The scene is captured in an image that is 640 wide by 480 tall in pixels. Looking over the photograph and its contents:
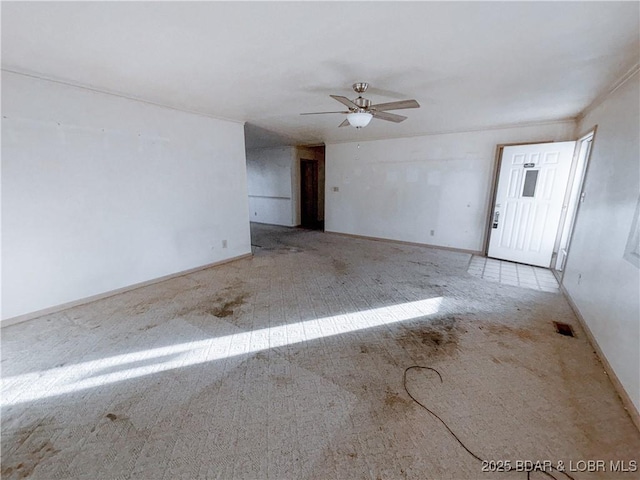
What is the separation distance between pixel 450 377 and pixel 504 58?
2.37 metres

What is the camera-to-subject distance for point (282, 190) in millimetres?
7613

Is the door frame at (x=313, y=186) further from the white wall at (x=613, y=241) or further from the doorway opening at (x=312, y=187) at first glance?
the white wall at (x=613, y=241)

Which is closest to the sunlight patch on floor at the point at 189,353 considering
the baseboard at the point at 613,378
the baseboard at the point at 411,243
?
the baseboard at the point at 613,378

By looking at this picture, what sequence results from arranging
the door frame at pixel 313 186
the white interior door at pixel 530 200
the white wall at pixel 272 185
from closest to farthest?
the white interior door at pixel 530 200
the white wall at pixel 272 185
the door frame at pixel 313 186

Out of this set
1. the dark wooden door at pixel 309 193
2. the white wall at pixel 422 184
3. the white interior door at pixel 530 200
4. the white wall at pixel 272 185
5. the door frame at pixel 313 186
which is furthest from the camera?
the dark wooden door at pixel 309 193

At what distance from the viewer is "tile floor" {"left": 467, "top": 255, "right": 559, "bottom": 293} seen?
11.8 feet

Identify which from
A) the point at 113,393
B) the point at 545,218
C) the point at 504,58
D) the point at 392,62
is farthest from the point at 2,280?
the point at 545,218

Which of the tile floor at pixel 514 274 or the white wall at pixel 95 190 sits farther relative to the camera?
the tile floor at pixel 514 274

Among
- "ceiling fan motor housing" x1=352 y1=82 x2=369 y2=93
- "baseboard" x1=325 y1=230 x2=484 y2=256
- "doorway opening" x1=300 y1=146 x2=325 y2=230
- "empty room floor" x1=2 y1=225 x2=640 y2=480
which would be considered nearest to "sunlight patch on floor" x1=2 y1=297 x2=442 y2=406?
"empty room floor" x1=2 y1=225 x2=640 y2=480

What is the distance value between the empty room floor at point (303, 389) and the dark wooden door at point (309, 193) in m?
5.09

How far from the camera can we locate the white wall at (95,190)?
8.05 feet

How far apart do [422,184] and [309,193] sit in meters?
3.80

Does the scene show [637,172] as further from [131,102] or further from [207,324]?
[131,102]

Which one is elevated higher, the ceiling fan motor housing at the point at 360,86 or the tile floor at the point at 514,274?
the ceiling fan motor housing at the point at 360,86
